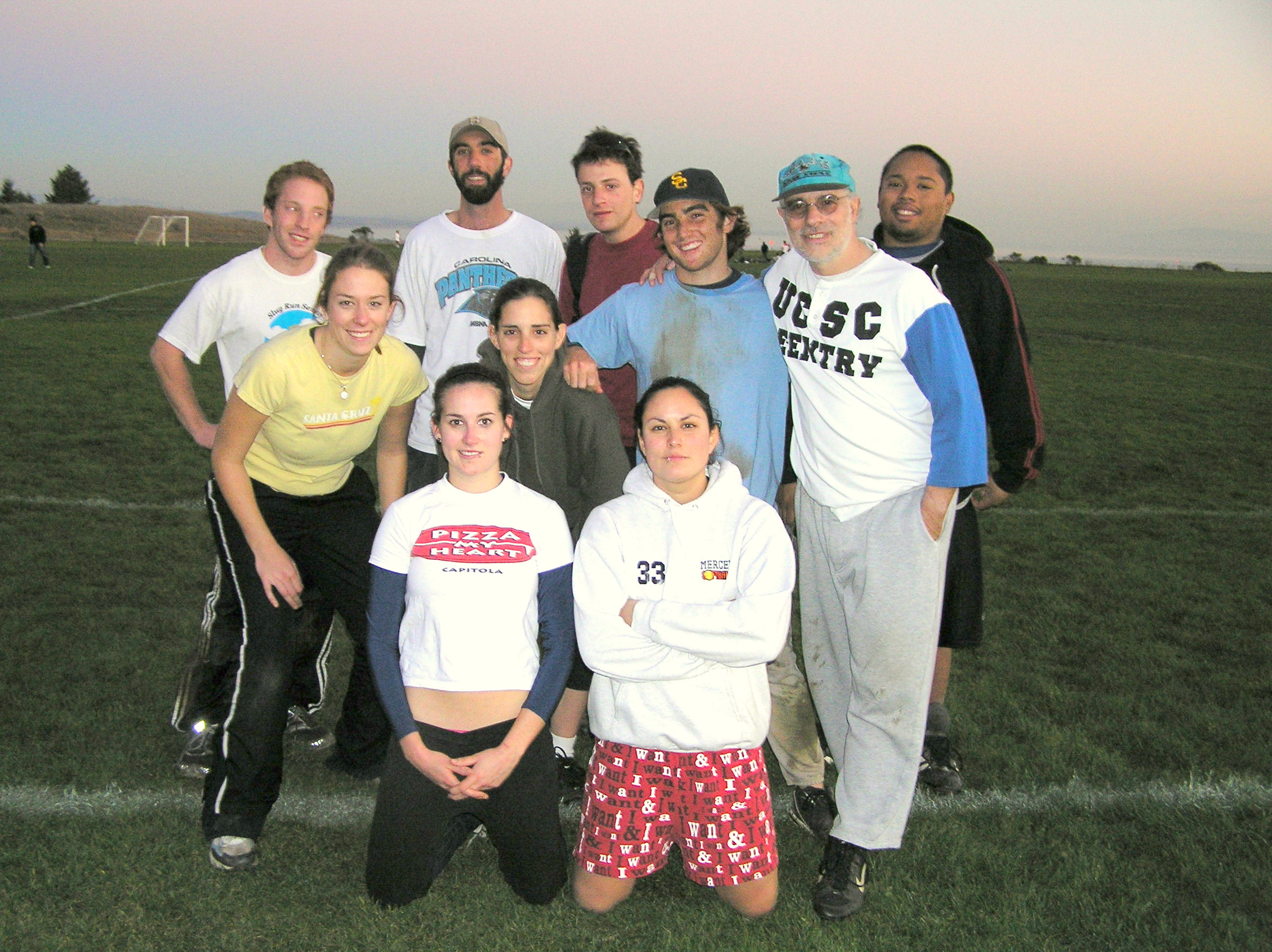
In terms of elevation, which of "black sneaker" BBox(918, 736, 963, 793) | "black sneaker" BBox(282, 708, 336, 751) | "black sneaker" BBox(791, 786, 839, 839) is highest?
"black sneaker" BBox(918, 736, 963, 793)

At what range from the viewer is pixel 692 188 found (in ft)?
11.0

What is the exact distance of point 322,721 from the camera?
4.31m

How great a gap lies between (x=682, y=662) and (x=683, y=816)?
513 mm

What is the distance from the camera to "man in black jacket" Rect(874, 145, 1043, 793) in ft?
11.4

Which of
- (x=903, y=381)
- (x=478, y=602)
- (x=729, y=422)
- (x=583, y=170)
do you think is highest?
(x=583, y=170)

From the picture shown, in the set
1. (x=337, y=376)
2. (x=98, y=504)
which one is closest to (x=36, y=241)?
(x=98, y=504)

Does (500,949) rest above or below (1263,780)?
below

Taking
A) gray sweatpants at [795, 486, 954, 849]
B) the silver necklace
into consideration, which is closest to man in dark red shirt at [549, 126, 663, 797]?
the silver necklace

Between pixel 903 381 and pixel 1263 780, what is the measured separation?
2349 mm

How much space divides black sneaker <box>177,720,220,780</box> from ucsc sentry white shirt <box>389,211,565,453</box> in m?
1.43

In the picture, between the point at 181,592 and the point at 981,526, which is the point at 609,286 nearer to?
the point at 181,592

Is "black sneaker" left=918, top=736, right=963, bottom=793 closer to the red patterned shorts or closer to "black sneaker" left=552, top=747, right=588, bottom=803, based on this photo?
the red patterned shorts

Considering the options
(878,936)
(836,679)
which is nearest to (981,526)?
(836,679)

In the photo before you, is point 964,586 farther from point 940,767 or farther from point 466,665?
point 466,665
